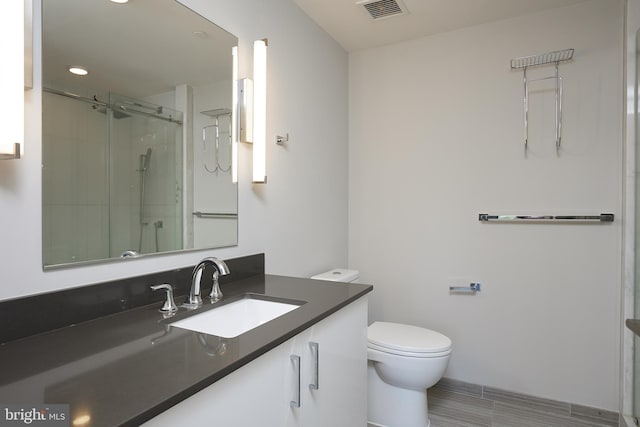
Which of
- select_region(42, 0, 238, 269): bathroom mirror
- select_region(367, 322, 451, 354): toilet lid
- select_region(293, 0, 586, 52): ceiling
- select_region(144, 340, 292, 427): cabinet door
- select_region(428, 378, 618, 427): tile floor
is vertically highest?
A: select_region(293, 0, 586, 52): ceiling

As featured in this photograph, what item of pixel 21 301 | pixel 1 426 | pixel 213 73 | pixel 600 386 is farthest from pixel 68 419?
pixel 600 386

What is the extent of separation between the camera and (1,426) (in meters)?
0.63

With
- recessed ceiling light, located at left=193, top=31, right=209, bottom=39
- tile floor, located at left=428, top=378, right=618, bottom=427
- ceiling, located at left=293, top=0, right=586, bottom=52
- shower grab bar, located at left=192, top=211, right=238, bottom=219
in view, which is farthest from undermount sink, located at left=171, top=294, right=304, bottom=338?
ceiling, located at left=293, top=0, right=586, bottom=52

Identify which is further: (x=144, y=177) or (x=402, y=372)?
(x=402, y=372)

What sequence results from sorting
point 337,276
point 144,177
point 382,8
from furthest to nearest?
point 337,276 < point 382,8 < point 144,177

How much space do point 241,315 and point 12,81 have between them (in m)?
1.00

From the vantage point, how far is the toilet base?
6.66ft

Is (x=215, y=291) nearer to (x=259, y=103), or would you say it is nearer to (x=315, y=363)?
(x=315, y=363)

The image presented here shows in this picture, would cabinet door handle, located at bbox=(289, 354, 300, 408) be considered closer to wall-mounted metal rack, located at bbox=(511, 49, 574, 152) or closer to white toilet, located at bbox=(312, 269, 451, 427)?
white toilet, located at bbox=(312, 269, 451, 427)

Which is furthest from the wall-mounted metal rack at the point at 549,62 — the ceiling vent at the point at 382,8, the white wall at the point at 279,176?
the white wall at the point at 279,176

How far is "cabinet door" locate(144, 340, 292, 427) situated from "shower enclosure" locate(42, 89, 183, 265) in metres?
0.62

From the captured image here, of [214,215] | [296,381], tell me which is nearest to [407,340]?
[296,381]

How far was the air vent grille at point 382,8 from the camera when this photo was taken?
213 cm

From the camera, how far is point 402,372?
1.97 m
